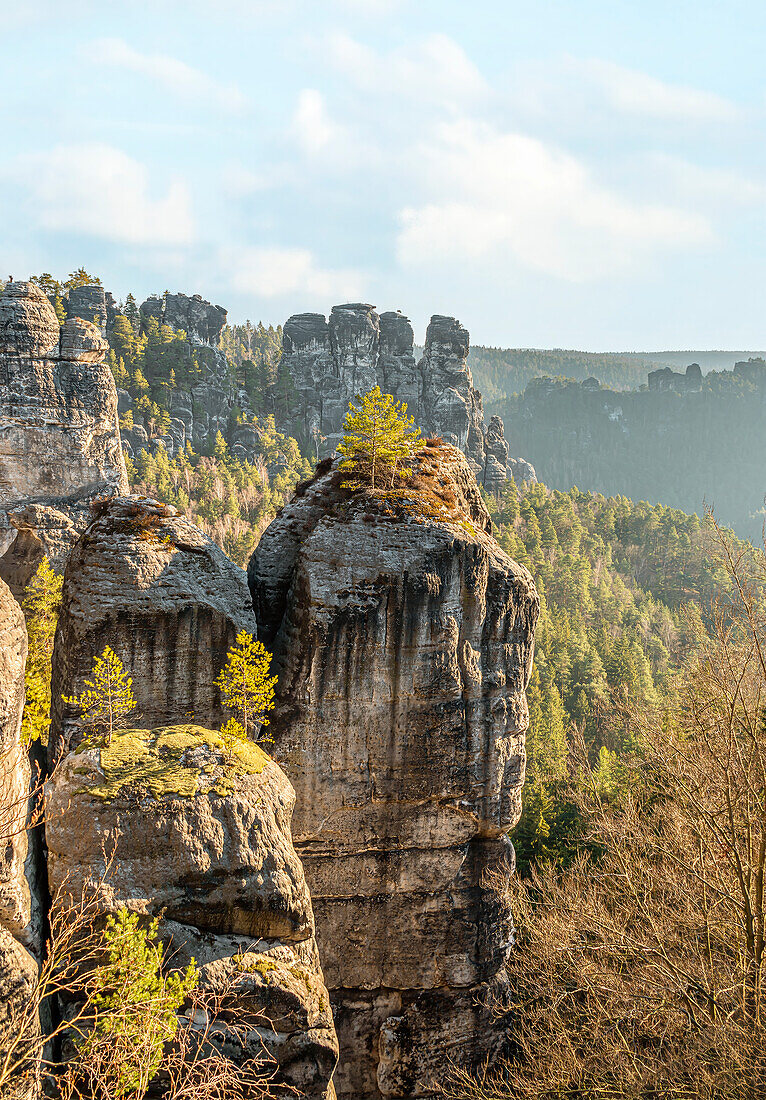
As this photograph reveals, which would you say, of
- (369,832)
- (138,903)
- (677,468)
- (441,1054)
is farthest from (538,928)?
(677,468)

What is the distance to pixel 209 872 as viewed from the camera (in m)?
11.5

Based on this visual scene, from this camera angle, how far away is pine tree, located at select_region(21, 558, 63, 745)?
53.6 feet

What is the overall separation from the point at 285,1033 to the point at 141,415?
70291 mm

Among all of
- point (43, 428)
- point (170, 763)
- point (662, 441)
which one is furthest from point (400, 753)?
point (662, 441)

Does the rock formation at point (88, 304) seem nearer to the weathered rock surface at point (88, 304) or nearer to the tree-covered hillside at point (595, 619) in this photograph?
the weathered rock surface at point (88, 304)

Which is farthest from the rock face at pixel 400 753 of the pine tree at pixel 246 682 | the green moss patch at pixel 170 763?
the green moss patch at pixel 170 763

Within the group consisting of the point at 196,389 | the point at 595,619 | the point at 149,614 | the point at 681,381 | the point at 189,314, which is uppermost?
the point at 681,381

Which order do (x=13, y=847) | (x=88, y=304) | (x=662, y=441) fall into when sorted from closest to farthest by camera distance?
(x=13, y=847), (x=88, y=304), (x=662, y=441)

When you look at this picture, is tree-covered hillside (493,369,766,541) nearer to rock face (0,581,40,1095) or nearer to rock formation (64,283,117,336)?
rock formation (64,283,117,336)

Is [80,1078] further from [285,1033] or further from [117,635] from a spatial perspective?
[117,635]

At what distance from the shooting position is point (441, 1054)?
1758 centimetres

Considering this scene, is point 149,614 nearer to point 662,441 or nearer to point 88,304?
point 88,304

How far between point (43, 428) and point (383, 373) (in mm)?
62261

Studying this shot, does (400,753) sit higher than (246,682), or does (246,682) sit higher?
(246,682)
